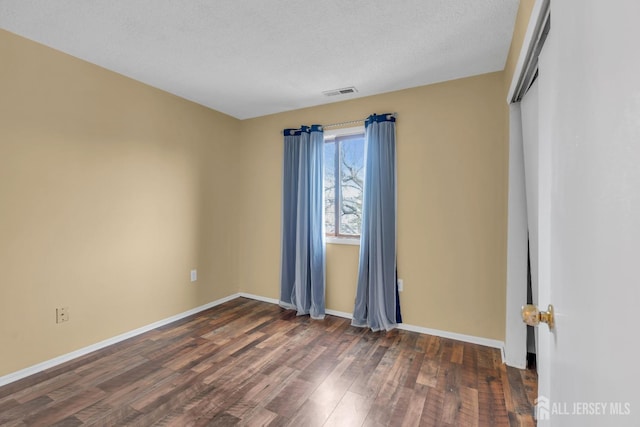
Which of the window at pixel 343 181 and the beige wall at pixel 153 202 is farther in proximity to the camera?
the window at pixel 343 181

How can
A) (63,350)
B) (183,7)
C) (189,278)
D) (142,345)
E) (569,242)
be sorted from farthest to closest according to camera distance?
1. (189,278)
2. (142,345)
3. (63,350)
4. (183,7)
5. (569,242)

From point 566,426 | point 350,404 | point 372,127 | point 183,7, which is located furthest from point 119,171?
point 566,426

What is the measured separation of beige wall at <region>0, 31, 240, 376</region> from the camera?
2.02m

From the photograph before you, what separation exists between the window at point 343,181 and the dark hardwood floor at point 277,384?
1.21 m

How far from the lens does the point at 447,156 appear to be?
2693mm

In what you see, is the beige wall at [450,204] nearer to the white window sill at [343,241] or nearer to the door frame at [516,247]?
the white window sill at [343,241]

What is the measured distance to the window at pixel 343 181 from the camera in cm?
325

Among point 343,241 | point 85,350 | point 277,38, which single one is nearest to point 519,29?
point 277,38

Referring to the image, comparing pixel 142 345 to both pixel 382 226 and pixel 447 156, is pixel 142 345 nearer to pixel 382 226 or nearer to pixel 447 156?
pixel 382 226

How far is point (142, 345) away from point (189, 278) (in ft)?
2.78

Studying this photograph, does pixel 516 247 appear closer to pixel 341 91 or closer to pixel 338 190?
pixel 338 190

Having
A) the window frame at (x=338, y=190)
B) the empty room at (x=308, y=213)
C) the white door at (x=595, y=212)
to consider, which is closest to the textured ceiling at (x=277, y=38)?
the empty room at (x=308, y=213)

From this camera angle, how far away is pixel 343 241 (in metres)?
3.25

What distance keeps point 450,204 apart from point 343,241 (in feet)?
3.90
